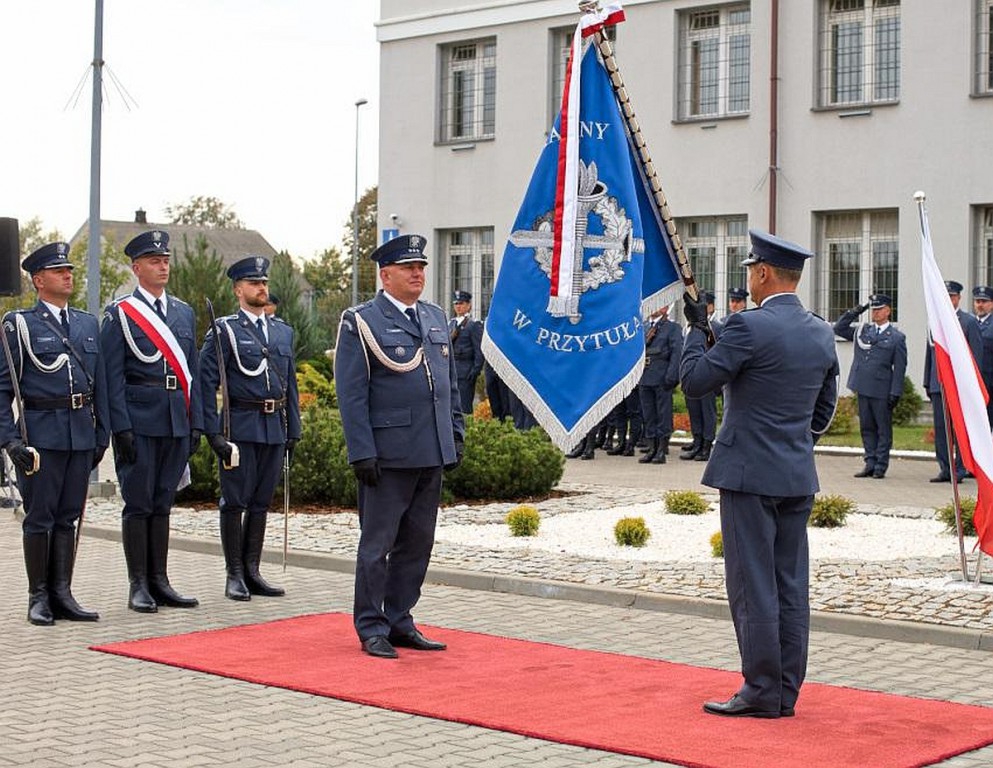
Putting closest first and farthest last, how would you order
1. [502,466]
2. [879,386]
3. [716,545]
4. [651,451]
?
1. [716,545]
2. [502,466]
3. [879,386]
4. [651,451]

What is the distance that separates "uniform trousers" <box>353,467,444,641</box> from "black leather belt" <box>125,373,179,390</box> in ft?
6.05

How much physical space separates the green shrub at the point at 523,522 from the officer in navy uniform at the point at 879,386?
702cm

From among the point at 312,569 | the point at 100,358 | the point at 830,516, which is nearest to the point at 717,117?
the point at 830,516

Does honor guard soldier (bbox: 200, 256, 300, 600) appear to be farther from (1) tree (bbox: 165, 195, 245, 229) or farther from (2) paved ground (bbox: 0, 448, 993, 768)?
(1) tree (bbox: 165, 195, 245, 229)

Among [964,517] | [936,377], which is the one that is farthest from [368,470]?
[936,377]

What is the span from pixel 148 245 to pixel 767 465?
15.2 feet

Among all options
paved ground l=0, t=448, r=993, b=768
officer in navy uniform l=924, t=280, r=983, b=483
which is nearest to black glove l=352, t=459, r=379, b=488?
paved ground l=0, t=448, r=993, b=768

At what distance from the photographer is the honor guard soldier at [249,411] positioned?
1057 cm

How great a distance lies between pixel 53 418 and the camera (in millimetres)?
9688

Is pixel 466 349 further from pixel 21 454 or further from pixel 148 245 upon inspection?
pixel 21 454

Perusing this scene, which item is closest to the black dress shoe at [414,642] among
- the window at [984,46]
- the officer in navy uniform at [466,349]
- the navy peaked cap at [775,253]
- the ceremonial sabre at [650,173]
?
the ceremonial sabre at [650,173]

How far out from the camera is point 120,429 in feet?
32.3

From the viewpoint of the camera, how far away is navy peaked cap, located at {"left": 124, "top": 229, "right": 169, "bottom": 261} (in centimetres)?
1015

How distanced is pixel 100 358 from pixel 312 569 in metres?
2.84
